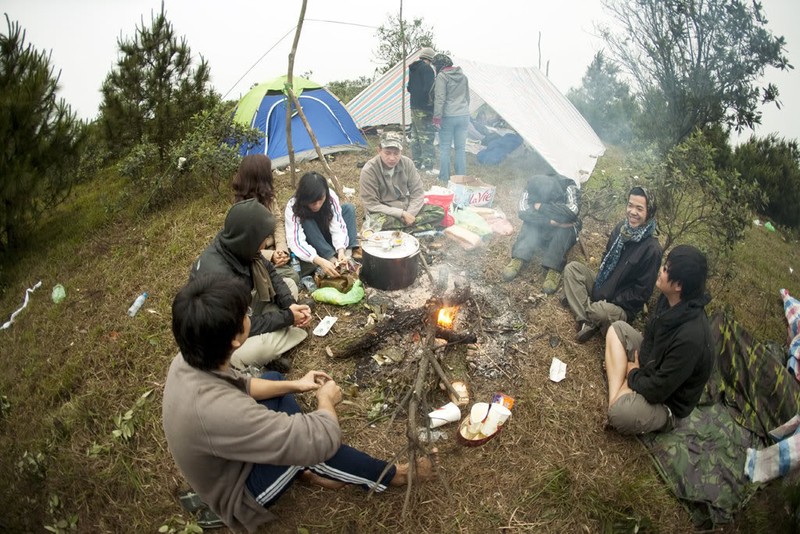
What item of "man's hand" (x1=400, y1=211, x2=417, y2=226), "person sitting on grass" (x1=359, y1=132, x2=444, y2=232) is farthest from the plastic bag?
"man's hand" (x1=400, y1=211, x2=417, y2=226)

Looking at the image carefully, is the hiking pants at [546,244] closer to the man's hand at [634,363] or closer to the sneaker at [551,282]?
the sneaker at [551,282]

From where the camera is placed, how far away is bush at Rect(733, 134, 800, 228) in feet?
31.3

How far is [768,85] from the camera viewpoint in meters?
9.40

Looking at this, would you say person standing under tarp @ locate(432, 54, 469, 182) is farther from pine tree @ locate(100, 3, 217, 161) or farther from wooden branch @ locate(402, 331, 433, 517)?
wooden branch @ locate(402, 331, 433, 517)

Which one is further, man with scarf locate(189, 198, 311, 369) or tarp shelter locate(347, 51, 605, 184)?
tarp shelter locate(347, 51, 605, 184)

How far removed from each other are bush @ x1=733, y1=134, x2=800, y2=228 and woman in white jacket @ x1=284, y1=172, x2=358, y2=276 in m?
10.1

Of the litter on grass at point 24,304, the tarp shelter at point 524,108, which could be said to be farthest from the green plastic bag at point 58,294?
the tarp shelter at point 524,108

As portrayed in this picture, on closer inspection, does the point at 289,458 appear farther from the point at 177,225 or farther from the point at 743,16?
the point at 743,16

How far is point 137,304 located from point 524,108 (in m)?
7.14

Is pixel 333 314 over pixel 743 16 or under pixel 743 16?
under

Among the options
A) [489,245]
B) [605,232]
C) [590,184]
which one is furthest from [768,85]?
[489,245]

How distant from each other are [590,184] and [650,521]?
21.3 feet

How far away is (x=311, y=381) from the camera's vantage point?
2.35 m

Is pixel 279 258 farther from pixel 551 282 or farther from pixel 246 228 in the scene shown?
pixel 551 282
